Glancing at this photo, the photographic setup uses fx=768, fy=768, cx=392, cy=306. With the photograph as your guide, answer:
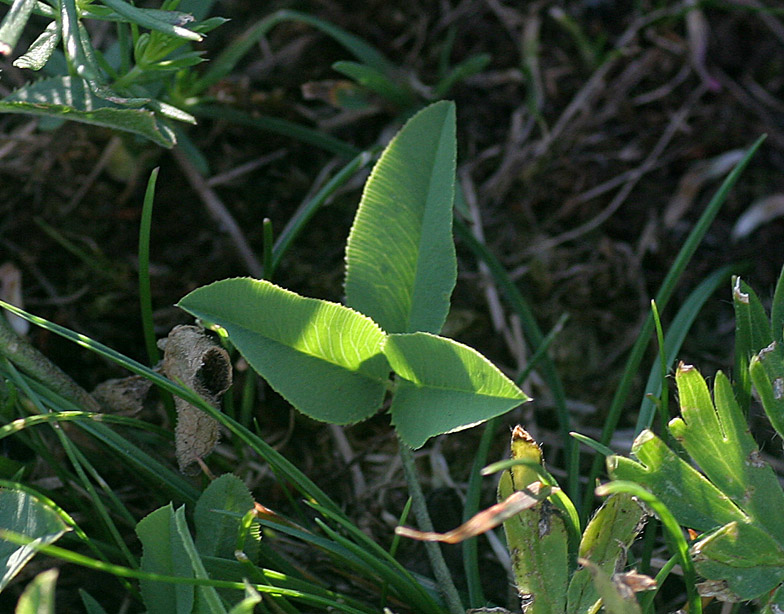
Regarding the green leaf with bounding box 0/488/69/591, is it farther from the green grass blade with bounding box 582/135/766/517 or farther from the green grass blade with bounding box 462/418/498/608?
the green grass blade with bounding box 582/135/766/517

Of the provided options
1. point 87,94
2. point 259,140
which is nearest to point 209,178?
point 259,140

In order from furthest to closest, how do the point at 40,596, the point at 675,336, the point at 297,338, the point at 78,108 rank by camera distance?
the point at 675,336
the point at 78,108
the point at 297,338
the point at 40,596

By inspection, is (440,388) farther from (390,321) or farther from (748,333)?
(748,333)

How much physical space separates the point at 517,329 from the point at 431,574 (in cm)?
56

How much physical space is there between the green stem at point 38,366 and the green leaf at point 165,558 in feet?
0.94

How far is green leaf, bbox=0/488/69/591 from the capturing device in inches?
32.4

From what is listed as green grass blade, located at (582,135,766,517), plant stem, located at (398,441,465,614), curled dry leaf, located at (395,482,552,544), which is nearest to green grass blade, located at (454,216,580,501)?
green grass blade, located at (582,135,766,517)

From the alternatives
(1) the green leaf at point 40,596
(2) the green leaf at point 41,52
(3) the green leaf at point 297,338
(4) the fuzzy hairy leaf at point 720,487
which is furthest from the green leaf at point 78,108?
(4) the fuzzy hairy leaf at point 720,487

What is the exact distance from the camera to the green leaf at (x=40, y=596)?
26.2 inches

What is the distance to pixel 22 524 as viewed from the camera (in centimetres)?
86

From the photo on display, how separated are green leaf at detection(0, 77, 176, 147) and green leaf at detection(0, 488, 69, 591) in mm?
472

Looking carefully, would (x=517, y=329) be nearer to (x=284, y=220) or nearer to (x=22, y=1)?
(x=284, y=220)

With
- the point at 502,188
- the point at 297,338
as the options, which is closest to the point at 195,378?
the point at 297,338

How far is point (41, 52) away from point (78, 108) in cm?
17
